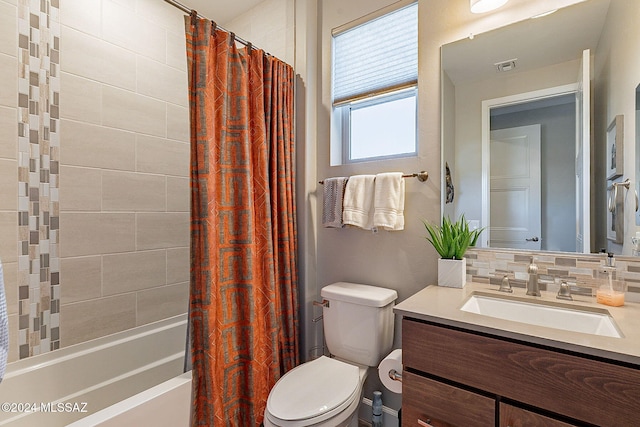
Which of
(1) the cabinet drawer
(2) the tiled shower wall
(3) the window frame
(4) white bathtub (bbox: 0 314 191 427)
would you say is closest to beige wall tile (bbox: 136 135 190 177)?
(2) the tiled shower wall

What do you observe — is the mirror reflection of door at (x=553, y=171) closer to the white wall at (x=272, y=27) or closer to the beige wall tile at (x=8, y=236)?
the white wall at (x=272, y=27)

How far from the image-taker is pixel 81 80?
1.67 meters

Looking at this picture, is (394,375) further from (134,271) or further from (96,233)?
(96,233)

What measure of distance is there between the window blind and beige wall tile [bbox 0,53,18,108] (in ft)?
5.19

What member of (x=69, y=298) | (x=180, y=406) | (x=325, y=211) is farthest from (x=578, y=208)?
(x=69, y=298)

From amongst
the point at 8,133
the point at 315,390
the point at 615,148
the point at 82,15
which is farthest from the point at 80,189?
the point at 615,148

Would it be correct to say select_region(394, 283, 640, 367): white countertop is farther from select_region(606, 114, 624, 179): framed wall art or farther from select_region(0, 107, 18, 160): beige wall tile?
select_region(0, 107, 18, 160): beige wall tile

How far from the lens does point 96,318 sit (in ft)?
5.66

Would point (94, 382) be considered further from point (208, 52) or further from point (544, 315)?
point (544, 315)

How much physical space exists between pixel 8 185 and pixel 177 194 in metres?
0.87

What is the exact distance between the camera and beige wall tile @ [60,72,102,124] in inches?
63.0

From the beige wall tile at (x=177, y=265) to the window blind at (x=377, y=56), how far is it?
4.87ft

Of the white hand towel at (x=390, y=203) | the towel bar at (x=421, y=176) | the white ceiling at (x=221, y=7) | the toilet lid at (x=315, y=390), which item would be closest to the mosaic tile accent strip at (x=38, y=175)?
the white ceiling at (x=221, y=7)

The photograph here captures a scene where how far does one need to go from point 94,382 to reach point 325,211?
5.18 feet
